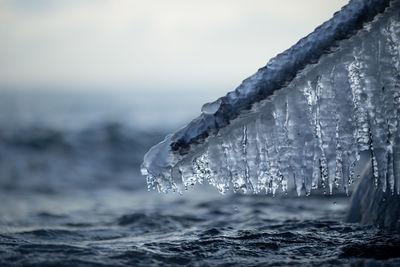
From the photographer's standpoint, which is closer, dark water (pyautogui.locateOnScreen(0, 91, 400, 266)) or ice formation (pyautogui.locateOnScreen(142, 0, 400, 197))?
ice formation (pyautogui.locateOnScreen(142, 0, 400, 197))

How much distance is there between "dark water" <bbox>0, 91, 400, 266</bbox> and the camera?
4.48m

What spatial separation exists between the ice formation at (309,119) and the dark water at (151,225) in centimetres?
77

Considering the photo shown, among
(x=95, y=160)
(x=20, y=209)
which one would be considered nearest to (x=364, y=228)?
(x=20, y=209)

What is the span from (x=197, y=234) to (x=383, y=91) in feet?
8.62

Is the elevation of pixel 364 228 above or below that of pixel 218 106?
below

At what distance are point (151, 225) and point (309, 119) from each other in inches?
129

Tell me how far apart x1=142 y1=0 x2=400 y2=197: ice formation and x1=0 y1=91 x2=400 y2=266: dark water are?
0.77 metres

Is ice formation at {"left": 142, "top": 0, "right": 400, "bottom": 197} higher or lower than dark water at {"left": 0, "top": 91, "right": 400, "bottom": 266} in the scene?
higher

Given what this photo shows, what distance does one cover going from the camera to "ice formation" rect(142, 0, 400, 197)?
363 centimetres

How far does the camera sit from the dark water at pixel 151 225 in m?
4.48

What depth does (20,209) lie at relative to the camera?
8.34 m

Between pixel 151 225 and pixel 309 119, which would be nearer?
pixel 309 119

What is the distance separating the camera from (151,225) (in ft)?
21.6

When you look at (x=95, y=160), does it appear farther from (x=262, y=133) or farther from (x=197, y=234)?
(x=262, y=133)
